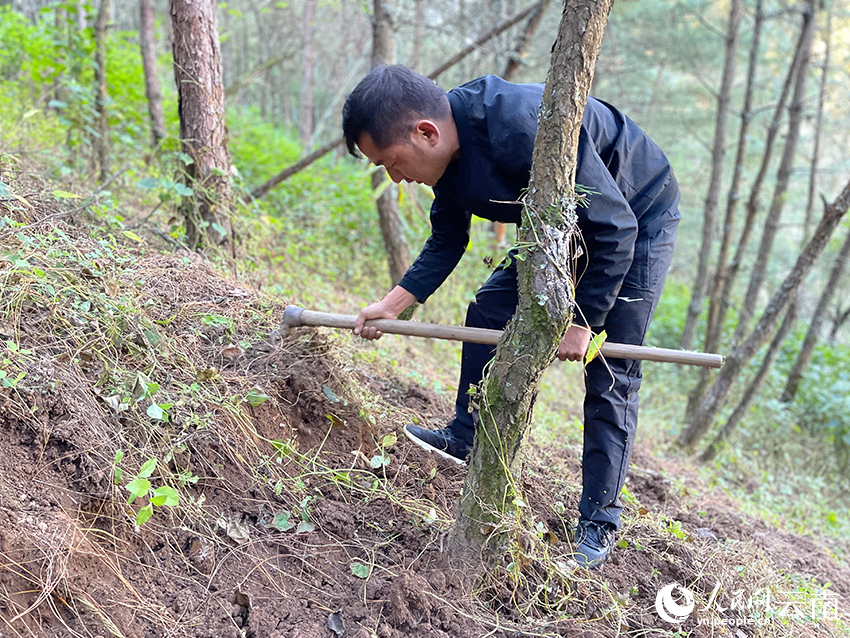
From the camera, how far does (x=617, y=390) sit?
7.79 feet

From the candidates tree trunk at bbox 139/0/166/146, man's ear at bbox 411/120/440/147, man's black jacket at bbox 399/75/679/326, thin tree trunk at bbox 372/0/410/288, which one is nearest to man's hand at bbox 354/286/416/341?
man's black jacket at bbox 399/75/679/326

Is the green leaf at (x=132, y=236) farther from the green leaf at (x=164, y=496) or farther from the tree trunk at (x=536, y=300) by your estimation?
the tree trunk at (x=536, y=300)

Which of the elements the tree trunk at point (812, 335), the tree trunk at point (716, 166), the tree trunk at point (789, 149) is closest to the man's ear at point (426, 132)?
the tree trunk at point (789, 149)

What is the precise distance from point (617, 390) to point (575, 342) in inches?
17.9

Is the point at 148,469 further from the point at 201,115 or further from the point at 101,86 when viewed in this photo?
the point at 101,86

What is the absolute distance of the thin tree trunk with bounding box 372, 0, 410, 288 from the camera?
5.21 meters

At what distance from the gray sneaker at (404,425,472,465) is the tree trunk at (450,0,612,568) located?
66 centimetres

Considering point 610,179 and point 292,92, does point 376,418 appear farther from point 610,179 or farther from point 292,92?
point 292,92

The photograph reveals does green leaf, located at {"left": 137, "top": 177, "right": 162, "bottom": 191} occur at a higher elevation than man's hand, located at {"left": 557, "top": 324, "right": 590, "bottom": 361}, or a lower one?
higher

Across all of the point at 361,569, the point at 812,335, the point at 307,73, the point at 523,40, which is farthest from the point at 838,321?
the point at 307,73

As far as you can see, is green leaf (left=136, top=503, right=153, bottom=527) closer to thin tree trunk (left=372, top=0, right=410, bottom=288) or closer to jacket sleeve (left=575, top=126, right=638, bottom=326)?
jacket sleeve (left=575, top=126, right=638, bottom=326)

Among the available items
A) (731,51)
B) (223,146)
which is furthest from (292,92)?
(223,146)

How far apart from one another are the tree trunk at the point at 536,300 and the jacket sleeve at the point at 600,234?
9 cm

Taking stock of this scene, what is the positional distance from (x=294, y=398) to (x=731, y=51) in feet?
25.0
